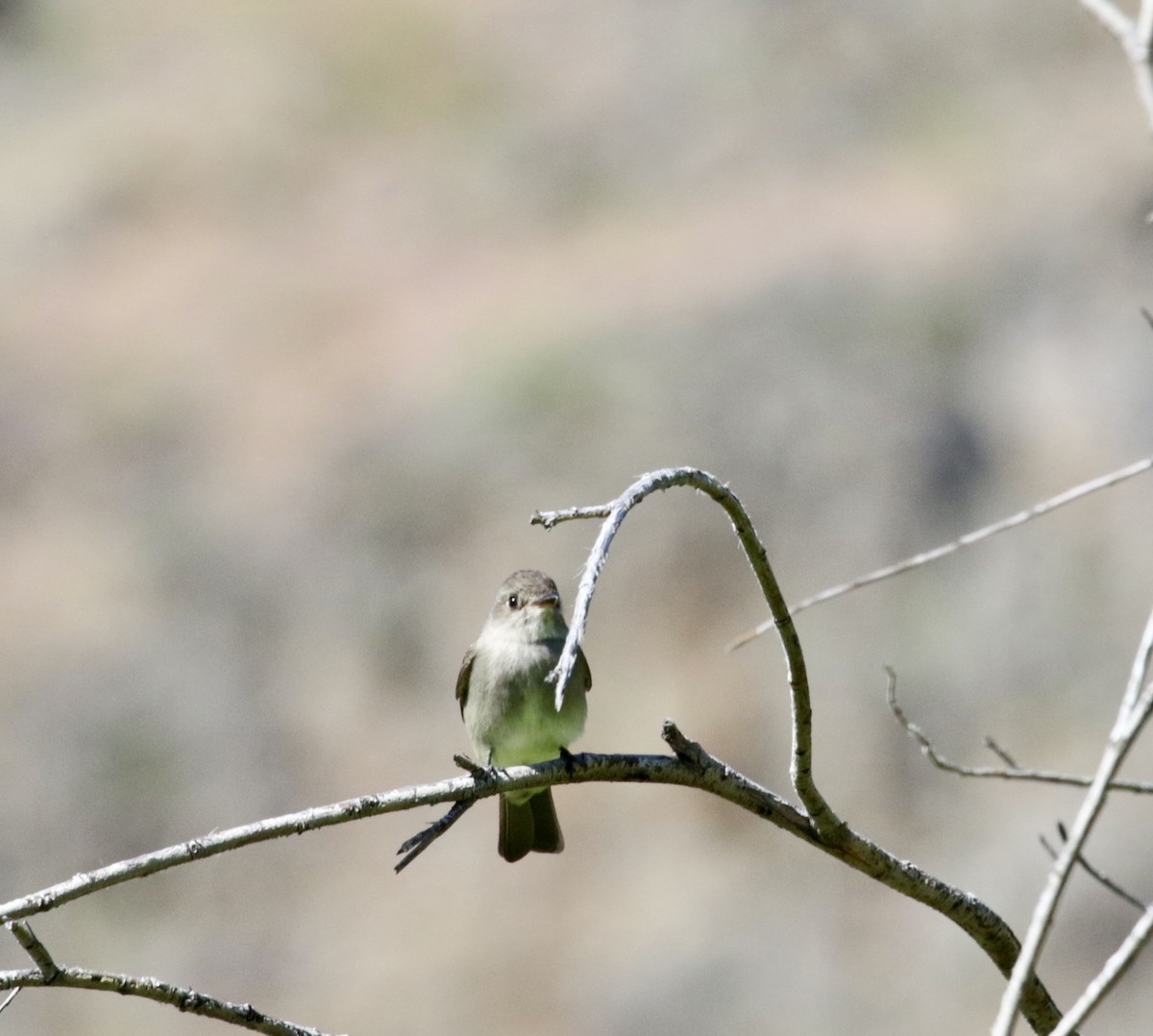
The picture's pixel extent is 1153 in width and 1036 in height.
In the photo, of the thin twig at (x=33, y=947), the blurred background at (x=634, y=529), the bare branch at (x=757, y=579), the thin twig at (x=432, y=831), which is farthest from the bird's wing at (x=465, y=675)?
the blurred background at (x=634, y=529)

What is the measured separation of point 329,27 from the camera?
31.0m

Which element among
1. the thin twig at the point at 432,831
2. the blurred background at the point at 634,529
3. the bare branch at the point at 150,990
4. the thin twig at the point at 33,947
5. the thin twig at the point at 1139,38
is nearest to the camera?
the thin twig at the point at 1139,38

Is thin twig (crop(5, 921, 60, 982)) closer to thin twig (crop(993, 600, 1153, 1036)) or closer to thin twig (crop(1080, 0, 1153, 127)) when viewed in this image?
thin twig (crop(993, 600, 1153, 1036))

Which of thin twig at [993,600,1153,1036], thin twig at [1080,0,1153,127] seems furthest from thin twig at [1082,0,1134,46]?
thin twig at [993,600,1153,1036]

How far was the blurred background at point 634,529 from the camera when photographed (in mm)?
17359

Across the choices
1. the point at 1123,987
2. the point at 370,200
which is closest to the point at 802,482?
the point at 1123,987

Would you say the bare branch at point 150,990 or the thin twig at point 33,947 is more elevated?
the thin twig at point 33,947

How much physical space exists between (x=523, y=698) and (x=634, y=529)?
13.1 metres

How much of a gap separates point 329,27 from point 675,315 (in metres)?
13.1

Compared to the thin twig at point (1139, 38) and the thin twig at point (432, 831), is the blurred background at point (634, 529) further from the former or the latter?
the thin twig at point (1139, 38)

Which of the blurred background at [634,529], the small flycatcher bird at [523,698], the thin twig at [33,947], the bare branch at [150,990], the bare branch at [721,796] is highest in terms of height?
the blurred background at [634,529]

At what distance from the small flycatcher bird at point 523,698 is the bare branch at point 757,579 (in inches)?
93.9

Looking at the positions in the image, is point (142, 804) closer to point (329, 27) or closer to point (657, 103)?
point (657, 103)

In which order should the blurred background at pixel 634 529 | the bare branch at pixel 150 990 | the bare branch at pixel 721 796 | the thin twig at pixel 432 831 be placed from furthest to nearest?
the blurred background at pixel 634 529
the thin twig at pixel 432 831
the bare branch at pixel 721 796
the bare branch at pixel 150 990
